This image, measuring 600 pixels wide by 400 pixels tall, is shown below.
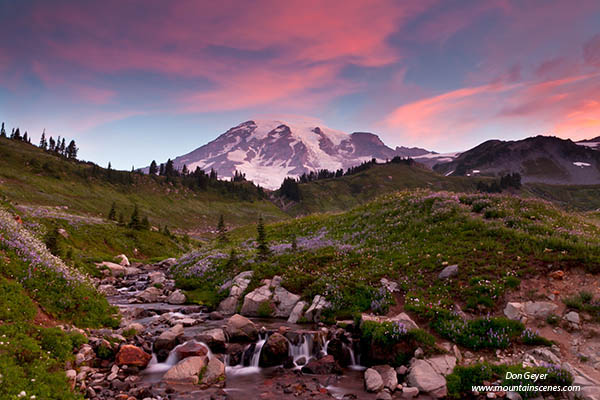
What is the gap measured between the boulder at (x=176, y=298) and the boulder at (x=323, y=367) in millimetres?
13658

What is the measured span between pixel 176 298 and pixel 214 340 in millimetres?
10888

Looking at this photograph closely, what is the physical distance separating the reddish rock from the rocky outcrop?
6845 millimetres

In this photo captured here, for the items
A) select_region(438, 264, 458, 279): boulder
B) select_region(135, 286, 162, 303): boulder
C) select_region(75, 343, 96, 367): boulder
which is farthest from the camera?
select_region(135, 286, 162, 303): boulder

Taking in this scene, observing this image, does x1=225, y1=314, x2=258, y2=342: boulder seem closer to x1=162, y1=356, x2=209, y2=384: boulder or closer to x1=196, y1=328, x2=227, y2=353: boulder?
x1=196, y1=328, x2=227, y2=353: boulder

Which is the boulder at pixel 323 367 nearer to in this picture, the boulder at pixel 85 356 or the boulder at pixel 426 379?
the boulder at pixel 426 379

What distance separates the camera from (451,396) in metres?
10.3

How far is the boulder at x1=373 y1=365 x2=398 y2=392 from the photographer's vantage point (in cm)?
1120

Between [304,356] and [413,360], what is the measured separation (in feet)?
15.4

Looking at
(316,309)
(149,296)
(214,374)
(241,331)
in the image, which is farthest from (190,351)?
(149,296)

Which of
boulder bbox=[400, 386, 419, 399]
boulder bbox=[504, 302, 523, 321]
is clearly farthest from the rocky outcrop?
boulder bbox=[504, 302, 523, 321]

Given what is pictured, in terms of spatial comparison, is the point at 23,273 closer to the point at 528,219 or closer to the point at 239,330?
the point at 239,330

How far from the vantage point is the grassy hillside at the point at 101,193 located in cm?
10769

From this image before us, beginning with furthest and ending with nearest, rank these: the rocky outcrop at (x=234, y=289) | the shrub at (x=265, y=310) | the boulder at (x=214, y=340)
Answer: the rocky outcrop at (x=234, y=289) < the shrub at (x=265, y=310) < the boulder at (x=214, y=340)

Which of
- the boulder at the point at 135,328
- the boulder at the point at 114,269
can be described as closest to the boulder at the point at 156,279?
the boulder at the point at 114,269
